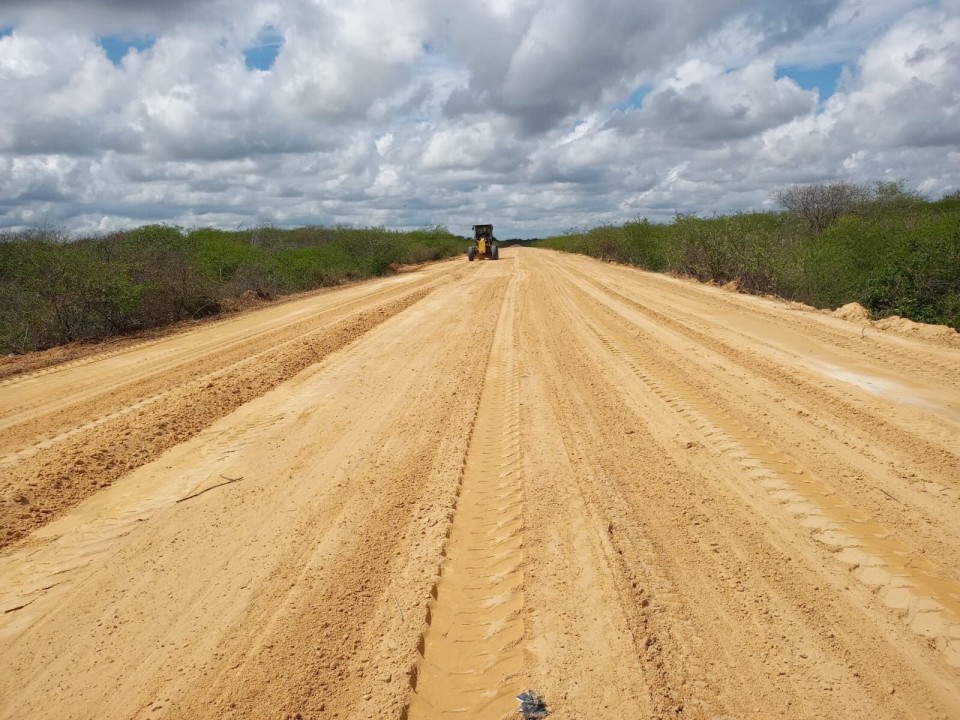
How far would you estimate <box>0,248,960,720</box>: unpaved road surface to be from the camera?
298 centimetres

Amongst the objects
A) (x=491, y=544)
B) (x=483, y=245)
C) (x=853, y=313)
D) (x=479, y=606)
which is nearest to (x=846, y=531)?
(x=491, y=544)

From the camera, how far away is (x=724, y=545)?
13.3ft

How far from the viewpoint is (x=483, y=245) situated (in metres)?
39.3

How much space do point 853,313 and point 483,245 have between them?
1101 inches

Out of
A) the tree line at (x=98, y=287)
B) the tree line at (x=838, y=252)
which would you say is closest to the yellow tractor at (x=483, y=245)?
the tree line at (x=838, y=252)

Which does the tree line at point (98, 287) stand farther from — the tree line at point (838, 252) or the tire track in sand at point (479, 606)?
the tree line at point (838, 252)

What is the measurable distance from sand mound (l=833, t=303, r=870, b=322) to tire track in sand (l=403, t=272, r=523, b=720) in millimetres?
10205

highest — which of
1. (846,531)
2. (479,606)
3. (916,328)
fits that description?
(916,328)

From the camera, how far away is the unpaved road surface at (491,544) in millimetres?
2984

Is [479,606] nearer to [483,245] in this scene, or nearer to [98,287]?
[98,287]

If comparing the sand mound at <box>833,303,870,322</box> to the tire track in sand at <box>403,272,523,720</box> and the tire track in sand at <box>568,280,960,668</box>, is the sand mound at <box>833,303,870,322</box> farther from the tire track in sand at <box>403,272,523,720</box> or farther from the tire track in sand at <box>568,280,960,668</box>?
the tire track in sand at <box>403,272,523,720</box>

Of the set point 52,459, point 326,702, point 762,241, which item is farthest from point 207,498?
point 762,241

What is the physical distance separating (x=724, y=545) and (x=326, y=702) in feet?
8.46

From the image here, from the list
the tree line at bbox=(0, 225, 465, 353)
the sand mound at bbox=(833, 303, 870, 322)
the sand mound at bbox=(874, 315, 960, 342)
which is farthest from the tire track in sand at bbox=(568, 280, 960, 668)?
the tree line at bbox=(0, 225, 465, 353)
